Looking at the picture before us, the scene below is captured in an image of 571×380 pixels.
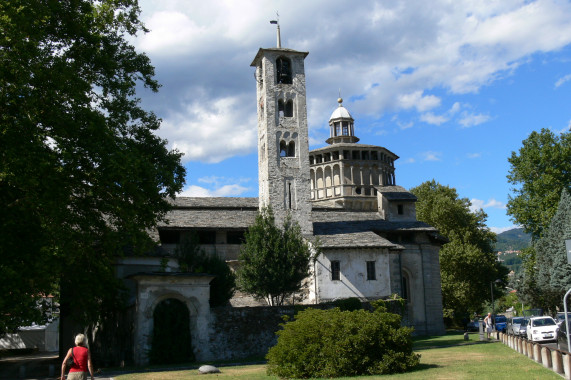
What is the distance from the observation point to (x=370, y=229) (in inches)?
1807

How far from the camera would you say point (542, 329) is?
30.3 metres

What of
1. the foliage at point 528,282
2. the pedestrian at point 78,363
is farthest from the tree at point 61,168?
the foliage at point 528,282

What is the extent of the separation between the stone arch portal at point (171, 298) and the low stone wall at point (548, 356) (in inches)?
545

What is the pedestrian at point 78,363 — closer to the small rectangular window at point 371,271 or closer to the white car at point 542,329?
the white car at point 542,329

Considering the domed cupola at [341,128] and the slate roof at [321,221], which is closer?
the slate roof at [321,221]

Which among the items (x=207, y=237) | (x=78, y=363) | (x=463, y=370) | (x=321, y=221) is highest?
(x=321, y=221)

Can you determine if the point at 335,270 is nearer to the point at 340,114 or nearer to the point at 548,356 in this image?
the point at 548,356

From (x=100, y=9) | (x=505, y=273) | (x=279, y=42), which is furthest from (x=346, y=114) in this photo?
(x=100, y=9)

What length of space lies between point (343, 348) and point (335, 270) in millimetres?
23398

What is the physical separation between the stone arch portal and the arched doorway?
0.19 meters

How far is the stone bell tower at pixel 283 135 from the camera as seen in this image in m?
43.8

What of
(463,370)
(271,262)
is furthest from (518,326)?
(463,370)

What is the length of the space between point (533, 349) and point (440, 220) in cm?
4517

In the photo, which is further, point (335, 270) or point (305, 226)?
point (305, 226)
